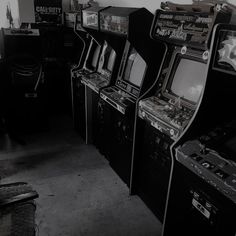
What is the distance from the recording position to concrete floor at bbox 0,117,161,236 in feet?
7.98

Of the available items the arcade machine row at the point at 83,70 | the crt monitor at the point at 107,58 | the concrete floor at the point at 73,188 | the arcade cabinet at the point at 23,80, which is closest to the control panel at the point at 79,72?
the arcade machine row at the point at 83,70

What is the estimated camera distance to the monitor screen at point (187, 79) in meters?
1.98

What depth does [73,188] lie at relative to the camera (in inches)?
116

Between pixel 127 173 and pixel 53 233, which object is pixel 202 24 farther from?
pixel 53 233

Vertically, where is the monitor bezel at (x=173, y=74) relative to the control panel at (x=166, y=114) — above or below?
above

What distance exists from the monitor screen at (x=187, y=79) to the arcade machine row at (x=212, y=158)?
1.05ft

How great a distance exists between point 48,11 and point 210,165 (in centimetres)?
422

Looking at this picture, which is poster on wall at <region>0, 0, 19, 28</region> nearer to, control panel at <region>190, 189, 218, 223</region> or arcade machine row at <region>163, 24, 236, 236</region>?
arcade machine row at <region>163, 24, 236, 236</region>

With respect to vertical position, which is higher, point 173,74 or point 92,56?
point 173,74

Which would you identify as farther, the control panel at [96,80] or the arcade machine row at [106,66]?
the control panel at [96,80]

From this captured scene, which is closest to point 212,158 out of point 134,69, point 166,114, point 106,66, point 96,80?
point 166,114

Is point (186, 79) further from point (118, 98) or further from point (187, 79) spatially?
point (118, 98)

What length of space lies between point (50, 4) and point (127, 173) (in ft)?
11.0

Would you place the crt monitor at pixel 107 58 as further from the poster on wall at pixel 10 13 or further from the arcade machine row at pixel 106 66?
the poster on wall at pixel 10 13
